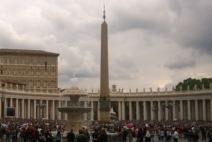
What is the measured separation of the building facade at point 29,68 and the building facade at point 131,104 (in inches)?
644

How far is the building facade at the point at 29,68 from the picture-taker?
4803 inches

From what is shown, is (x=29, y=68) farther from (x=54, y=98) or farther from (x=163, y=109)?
(x=163, y=109)

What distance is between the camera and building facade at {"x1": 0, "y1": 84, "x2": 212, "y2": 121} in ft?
307

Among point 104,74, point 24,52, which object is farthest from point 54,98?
point 104,74

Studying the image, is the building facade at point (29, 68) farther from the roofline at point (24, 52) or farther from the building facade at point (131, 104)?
the building facade at point (131, 104)

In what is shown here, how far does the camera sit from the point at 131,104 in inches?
4240

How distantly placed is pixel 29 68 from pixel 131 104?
3023 centimetres

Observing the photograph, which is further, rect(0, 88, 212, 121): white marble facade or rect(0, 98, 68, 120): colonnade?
rect(0, 98, 68, 120): colonnade

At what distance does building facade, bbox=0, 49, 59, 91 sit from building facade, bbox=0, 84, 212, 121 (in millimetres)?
16354

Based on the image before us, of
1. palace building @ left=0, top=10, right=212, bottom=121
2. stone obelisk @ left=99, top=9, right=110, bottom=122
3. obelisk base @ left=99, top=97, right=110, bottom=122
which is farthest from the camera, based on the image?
palace building @ left=0, top=10, right=212, bottom=121

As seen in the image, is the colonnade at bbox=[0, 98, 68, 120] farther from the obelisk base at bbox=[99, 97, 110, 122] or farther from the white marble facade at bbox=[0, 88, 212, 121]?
the obelisk base at bbox=[99, 97, 110, 122]

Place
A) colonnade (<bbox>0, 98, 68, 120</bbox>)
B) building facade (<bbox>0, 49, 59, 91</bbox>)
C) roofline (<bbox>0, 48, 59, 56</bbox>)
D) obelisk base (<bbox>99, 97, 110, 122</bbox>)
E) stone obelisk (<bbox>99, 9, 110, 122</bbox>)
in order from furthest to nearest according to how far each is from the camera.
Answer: roofline (<bbox>0, 48, 59, 56</bbox>) < building facade (<bbox>0, 49, 59, 91</bbox>) < colonnade (<bbox>0, 98, 68, 120</bbox>) < obelisk base (<bbox>99, 97, 110, 122</bbox>) < stone obelisk (<bbox>99, 9, 110, 122</bbox>)

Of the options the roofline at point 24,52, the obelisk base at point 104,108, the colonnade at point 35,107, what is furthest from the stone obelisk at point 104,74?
the roofline at point 24,52

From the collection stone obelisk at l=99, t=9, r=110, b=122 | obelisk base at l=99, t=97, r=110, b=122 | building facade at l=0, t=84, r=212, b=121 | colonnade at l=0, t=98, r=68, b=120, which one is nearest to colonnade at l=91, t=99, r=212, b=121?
building facade at l=0, t=84, r=212, b=121
